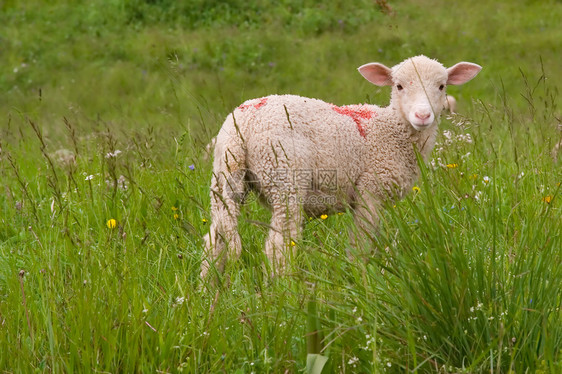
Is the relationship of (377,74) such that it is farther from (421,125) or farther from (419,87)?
(421,125)

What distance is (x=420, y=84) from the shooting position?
4.02 metres

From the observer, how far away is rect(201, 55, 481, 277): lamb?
3.44 metres

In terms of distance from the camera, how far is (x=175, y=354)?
2328mm

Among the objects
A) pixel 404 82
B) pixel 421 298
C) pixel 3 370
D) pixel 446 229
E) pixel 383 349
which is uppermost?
pixel 404 82

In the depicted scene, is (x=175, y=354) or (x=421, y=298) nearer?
(x=421, y=298)

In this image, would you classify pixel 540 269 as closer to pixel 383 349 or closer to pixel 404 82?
pixel 383 349

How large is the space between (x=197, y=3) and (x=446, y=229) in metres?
16.3

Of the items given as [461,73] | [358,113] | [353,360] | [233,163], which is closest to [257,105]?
[233,163]

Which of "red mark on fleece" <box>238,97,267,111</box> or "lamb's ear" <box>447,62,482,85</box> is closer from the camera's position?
"red mark on fleece" <box>238,97,267,111</box>

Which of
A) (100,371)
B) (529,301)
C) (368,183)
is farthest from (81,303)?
(368,183)

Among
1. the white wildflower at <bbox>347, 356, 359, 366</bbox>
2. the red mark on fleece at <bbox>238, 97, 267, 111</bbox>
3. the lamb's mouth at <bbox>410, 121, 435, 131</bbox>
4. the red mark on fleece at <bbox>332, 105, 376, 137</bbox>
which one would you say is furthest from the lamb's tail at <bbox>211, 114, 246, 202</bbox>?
the white wildflower at <bbox>347, 356, 359, 366</bbox>

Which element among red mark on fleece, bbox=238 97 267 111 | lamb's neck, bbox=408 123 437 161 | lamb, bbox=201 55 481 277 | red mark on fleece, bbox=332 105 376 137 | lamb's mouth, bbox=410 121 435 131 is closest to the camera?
lamb, bbox=201 55 481 277

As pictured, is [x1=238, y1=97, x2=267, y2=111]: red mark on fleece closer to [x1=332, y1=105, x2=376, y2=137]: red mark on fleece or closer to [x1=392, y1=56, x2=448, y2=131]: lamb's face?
[x1=332, y1=105, x2=376, y2=137]: red mark on fleece

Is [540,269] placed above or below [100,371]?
above
